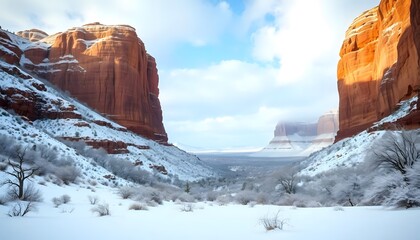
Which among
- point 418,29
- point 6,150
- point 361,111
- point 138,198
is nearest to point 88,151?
point 6,150

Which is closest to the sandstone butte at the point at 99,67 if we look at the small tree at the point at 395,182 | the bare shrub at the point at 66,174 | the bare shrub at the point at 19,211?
the bare shrub at the point at 66,174

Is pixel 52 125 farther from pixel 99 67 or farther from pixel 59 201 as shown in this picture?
pixel 59 201

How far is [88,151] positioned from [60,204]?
25.6m

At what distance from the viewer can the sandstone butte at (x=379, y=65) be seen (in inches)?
1208

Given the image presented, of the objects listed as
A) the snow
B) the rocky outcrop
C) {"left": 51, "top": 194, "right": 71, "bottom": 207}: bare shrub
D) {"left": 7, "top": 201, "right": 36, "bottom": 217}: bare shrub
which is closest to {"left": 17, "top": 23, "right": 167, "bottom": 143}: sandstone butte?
the snow

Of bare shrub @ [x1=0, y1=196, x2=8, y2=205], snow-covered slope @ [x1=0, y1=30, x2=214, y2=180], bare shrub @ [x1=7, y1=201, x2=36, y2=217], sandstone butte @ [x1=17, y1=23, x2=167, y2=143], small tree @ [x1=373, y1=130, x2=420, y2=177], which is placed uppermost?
sandstone butte @ [x1=17, y1=23, x2=167, y2=143]

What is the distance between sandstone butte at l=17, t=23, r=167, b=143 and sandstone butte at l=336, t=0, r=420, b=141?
149 feet

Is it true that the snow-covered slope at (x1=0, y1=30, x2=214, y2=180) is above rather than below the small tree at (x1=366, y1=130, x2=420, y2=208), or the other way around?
above

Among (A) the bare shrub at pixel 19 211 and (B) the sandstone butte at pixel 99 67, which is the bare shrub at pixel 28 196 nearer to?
(A) the bare shrub at pixel 19 211

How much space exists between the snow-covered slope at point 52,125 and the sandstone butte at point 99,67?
976cm

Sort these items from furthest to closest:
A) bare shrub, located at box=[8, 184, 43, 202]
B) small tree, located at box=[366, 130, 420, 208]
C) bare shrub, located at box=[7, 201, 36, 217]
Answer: bare shrub, located at box=[8, 184, 43, 202]
small tree, located at box=[366, 130, 420, 208]
bare shrub, located at box=[7, 201, 36, 217]

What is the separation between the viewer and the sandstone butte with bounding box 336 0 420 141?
30688mm

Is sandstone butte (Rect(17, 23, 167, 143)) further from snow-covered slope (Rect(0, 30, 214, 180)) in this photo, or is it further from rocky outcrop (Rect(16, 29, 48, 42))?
rocky outcrop (Rect(16, 29, 48, 42))

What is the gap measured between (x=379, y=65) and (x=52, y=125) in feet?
165
